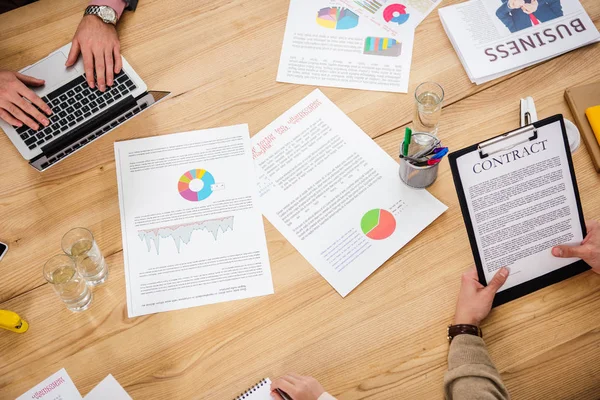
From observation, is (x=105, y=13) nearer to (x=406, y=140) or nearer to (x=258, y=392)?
(x=406, y=140)

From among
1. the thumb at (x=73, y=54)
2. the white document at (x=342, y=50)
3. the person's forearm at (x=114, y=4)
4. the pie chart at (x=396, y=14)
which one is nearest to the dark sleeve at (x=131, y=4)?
the person's forearm at (x=114, y=4)

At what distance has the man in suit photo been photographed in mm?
1191

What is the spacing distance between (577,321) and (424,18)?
0.75 meters

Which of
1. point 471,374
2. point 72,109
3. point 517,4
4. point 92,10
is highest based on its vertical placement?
point 92,10

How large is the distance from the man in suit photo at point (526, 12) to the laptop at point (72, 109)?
813 millimetres

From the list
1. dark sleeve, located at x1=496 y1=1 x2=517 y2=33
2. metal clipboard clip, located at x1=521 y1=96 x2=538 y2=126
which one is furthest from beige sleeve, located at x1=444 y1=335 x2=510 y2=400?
dark sleeve, located at x1=496 y1=1 x2=517 y2=33

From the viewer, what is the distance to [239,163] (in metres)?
1.10

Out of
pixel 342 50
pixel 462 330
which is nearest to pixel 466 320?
pixel 462 330

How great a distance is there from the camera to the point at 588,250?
92 cm

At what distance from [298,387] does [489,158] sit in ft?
1.70

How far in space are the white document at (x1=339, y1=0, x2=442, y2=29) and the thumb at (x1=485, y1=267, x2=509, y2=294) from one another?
622mm

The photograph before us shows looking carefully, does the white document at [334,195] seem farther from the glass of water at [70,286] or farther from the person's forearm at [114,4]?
the person's forearm at [114,4]

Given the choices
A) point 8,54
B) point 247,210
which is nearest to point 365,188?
point 247,210

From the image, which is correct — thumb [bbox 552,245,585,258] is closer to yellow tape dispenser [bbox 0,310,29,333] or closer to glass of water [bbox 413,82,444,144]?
glass of water [bbox 413,82,444,144]
